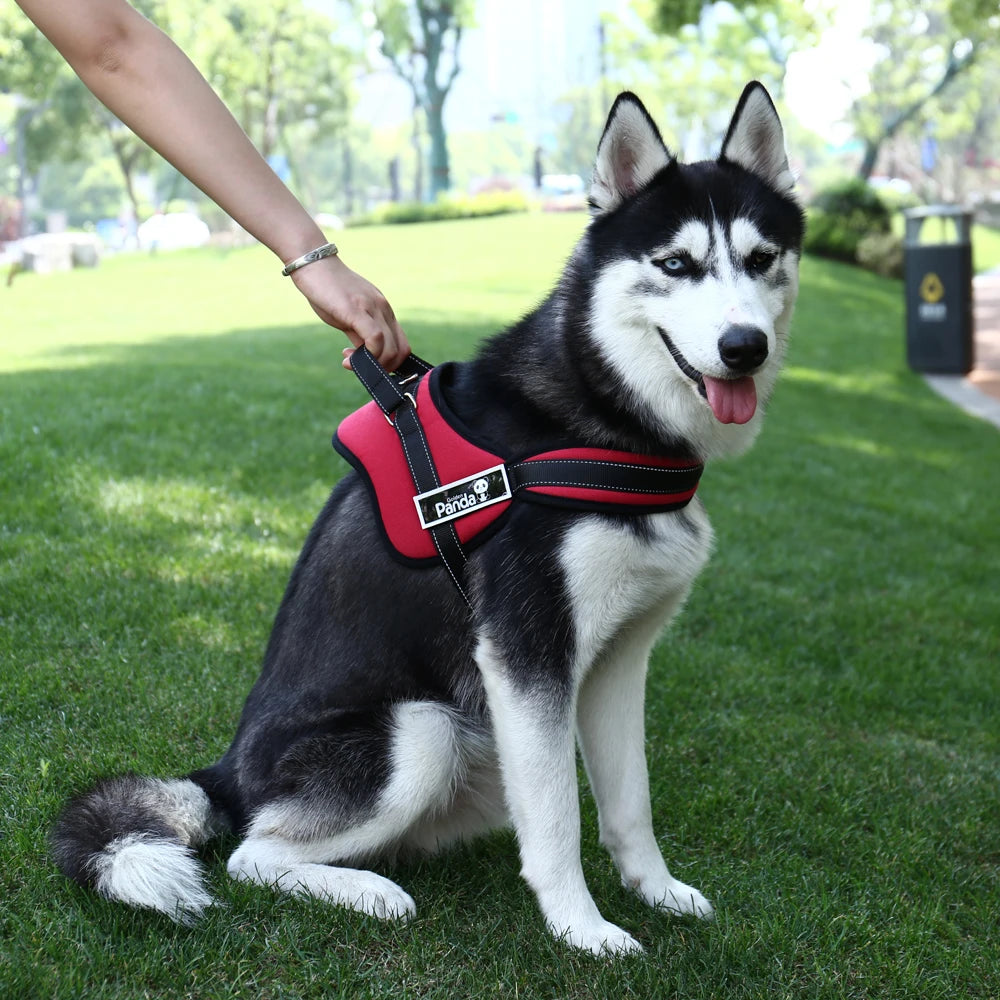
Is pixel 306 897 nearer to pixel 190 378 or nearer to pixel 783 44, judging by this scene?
pixel 190 378

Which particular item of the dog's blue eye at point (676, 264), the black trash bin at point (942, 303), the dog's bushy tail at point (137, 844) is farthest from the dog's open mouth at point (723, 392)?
the black trash bin at point (942, 303)

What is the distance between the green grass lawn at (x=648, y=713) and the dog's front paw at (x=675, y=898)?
1.7 inches

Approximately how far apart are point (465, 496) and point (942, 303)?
Answer: 45.8 ft

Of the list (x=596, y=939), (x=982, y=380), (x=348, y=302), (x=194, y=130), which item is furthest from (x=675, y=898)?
(x=982, y=380)

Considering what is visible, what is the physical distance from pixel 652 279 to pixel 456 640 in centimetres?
102

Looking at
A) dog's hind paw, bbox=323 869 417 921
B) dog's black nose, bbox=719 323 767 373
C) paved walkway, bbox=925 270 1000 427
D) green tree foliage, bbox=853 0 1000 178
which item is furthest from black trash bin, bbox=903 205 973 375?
green tree foliage, bbox=853 0 1000 178

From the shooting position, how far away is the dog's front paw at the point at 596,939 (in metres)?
2.68

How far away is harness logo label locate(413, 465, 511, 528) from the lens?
8.91 ft

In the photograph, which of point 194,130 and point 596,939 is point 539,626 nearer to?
point 596,939

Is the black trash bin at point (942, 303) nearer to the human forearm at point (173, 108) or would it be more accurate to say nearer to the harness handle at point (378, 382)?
the harness handle at point (378, 382)

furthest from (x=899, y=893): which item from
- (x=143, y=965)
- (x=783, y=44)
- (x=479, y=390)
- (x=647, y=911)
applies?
(x=783, y=44)

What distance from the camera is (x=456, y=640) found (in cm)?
280

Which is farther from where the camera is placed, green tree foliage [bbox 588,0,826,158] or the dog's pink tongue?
green tree foliage [bbox 588,0,826,158]

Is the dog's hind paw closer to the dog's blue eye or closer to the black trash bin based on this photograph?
the dog's blue eye
